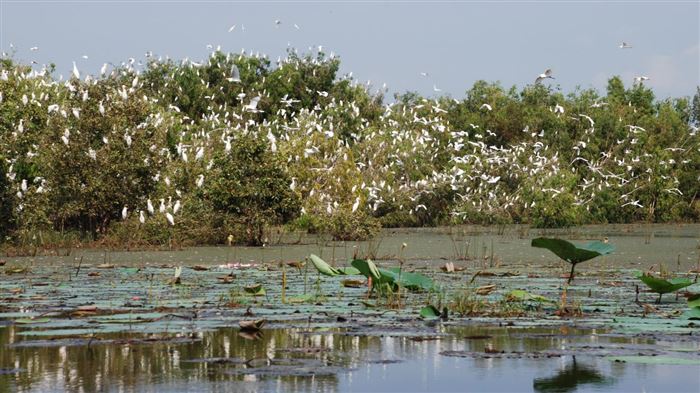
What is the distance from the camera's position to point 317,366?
6285 mm

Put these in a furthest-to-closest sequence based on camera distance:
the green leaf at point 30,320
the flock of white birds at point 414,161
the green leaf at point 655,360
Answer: the flock of white birds at point 414,161
the green leaf at point 30,320
the green leaf at point 655,360

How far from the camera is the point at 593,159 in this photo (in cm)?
3878

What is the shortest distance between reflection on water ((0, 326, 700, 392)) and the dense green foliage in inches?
552

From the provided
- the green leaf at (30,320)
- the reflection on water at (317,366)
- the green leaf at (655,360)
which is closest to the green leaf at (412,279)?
the reflection on water at (317,366)

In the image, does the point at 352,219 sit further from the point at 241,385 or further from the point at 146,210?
the point at 241,385

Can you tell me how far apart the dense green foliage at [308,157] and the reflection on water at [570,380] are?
15645 mm

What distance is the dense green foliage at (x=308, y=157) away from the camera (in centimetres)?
2197

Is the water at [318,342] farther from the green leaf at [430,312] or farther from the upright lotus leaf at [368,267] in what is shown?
the upright lotus leaf at [368,267]

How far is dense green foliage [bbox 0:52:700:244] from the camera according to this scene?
21969mm

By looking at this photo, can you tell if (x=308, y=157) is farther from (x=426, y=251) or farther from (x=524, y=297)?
(x=524, y=297)

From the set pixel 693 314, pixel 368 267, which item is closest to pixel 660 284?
pixel 693 314

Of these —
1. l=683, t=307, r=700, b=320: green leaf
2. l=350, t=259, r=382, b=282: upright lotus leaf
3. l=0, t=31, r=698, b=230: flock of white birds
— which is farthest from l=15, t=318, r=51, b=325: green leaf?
l=0, t=31, r=698, b=230: flock of white birds

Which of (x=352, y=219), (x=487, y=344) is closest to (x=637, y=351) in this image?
(x=487, y=344)

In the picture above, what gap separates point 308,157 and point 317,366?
23.6m
